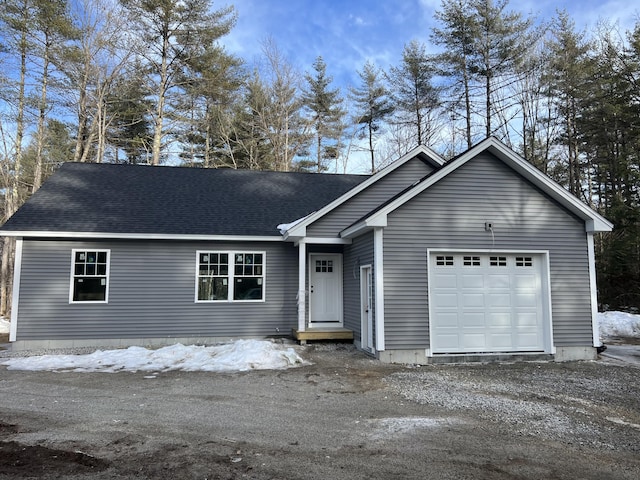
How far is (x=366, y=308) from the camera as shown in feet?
32.2

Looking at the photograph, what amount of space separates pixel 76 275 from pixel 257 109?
52.0 ft

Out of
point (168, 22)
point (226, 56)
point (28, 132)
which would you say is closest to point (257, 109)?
point (226, 56)

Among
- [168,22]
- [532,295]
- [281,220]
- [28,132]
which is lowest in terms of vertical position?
[532,295]

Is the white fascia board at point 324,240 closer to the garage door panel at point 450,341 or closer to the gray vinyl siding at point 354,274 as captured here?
the gray vinyl siding at point 354,274

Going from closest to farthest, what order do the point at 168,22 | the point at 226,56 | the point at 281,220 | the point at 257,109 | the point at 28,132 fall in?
the point at 281,220 < the point at 28,132 < the point at 168,22 < the point at 226,56 < the point at 257,109

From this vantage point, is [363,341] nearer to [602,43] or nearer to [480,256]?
[480,256]

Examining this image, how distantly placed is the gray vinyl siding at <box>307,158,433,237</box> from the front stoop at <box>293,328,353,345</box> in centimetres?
236

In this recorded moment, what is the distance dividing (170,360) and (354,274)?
4585 mm

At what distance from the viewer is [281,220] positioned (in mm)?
12141

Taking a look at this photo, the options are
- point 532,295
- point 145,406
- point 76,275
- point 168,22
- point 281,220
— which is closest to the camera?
point 145,406

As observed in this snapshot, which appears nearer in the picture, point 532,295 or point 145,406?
point 145,406

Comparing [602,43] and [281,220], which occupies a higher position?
[602,43]

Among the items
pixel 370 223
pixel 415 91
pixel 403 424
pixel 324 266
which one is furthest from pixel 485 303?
pixel 415 91

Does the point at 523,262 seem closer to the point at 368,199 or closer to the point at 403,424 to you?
the point at 368,199
